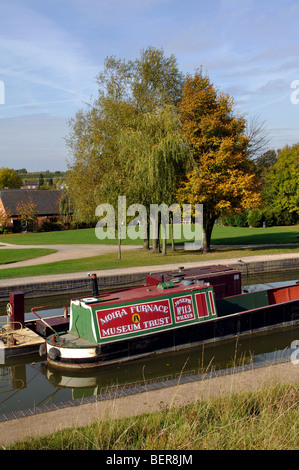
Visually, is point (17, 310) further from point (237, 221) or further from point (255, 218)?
point (237, 221)

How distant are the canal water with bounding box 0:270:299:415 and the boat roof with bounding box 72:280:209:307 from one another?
191 centimetres

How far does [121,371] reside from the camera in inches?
513

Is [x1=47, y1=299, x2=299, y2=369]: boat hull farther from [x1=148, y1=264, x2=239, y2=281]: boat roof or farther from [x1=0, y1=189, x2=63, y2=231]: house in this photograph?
[x1=0, y1=189, x2=63, y2=231]: house

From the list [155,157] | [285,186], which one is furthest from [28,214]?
[155,157]

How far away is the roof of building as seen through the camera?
2544 inches

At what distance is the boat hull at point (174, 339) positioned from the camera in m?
13.0

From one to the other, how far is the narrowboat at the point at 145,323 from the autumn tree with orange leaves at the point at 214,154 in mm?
13681

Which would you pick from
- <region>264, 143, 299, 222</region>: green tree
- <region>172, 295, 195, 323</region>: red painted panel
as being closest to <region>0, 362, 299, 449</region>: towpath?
<region>172, 295, 195, 323</region>: red painted panel

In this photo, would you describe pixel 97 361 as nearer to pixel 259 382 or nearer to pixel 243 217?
pixel 259 382

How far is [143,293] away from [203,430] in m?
8.03

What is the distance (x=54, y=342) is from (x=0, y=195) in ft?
189

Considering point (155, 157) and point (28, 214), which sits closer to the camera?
point (155, 157)

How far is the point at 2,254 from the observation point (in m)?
34.5
